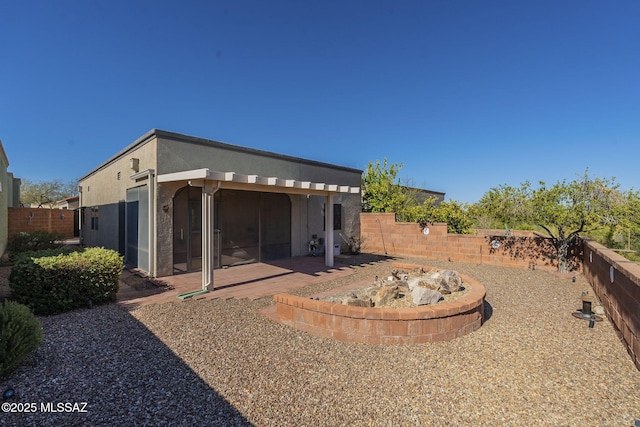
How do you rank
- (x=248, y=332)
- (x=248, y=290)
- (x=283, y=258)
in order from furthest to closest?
1. (x=283, y=258)
2. (x=248, y=290)
3. (x=248, y=332)

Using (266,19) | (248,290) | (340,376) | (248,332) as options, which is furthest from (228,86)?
(340,376)

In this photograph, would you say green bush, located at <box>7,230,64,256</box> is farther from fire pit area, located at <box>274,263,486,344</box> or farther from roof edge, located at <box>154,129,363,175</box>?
fire pit area, located at <box>274,263,486,344</box>

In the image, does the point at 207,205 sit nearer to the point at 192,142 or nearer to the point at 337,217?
the point at 192,142

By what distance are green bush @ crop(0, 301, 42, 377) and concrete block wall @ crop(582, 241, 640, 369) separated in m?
6.75

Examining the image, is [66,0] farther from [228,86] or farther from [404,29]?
[404,29]

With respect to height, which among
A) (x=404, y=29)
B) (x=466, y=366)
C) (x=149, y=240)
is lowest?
(x=466, y=366)

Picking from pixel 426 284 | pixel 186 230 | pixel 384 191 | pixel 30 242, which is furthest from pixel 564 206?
pixel 30 242

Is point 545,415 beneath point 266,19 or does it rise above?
beneath

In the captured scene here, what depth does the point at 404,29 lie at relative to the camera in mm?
10570

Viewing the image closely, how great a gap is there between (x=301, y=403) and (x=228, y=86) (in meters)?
13.1

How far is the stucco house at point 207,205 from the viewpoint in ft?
25.1

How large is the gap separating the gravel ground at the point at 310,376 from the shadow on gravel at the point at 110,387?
12 millimetres

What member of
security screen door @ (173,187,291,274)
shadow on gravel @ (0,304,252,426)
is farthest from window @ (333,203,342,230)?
shadow on gravel @ (0,304,252,426)

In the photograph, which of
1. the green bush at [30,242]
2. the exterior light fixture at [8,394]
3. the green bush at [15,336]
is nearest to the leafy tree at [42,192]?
the green bush at [30,242]
